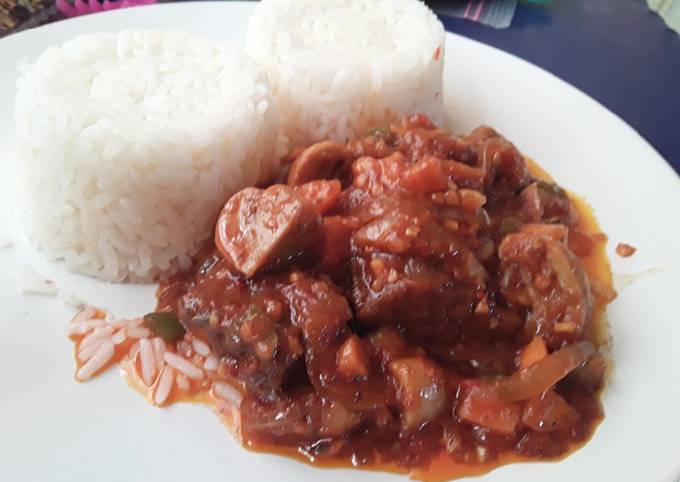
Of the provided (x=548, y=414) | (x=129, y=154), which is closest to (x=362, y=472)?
(x=548, y=414)

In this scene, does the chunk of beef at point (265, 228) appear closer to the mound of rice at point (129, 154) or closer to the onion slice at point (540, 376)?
the mound of rice at point (129, 154)

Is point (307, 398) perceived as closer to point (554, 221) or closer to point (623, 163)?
point (554, 221)

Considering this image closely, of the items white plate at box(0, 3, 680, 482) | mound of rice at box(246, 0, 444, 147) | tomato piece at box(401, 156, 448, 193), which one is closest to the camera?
white plate at box(0, 3, 680, 482)

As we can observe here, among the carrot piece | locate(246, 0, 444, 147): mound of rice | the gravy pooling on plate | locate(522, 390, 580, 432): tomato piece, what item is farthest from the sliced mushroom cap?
locate(522, 390, 580, 432): tomato piece

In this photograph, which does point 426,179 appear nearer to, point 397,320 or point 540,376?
point 397,320

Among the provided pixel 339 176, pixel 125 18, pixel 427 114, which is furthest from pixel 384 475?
pixel 125 18

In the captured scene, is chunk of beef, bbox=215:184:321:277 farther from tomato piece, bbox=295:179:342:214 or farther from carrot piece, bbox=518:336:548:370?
carrot piece, bbox=518:336:548:370
